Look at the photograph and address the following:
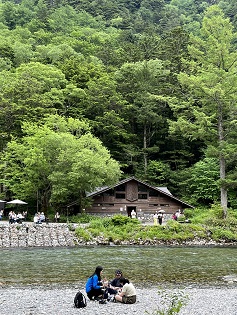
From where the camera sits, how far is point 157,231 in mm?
31094

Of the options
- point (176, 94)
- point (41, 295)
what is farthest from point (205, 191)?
point (41, 295)

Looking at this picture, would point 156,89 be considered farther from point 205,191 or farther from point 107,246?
point 107,246

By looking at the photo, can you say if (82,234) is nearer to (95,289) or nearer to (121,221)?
(121,221)

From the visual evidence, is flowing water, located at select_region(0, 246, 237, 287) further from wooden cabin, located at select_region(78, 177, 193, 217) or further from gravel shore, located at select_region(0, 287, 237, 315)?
wooden cabin, located at select_region(78, 177, 193, 217)

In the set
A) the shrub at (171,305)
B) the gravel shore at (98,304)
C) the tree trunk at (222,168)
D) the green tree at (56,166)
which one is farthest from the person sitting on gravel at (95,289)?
the tree trunk at (222,168)

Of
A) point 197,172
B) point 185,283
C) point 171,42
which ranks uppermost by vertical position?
point 171,42

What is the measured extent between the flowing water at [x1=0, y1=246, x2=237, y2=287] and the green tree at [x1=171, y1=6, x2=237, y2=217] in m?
12.8

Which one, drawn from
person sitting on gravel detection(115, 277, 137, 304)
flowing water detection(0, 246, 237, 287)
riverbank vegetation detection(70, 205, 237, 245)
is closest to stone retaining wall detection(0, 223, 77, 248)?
riverbank vegetation detection(70, 205, 237, 245)

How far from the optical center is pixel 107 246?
28250 millimetres

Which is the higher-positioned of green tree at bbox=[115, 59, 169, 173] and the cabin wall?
green tree at bbox=[115, 59, 169, 173]

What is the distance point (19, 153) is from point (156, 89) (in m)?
22.7

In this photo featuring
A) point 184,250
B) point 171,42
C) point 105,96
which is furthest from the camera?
point 171,42

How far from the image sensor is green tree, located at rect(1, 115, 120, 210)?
35.4 metres

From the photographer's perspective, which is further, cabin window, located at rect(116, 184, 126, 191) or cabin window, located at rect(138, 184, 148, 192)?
cabin window, located at rect(138, 184, 148, 192)
